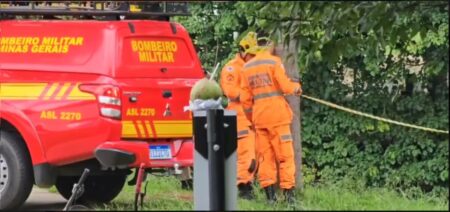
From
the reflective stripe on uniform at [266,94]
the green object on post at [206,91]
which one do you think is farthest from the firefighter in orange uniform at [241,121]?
the green object on post at [206,91]

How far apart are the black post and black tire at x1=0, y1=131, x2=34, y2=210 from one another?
305 cm

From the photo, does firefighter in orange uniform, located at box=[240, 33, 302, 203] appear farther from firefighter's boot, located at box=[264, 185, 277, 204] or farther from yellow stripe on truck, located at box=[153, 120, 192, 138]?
yellow stripe on truck, located at box=[153, 120, 192, 138]

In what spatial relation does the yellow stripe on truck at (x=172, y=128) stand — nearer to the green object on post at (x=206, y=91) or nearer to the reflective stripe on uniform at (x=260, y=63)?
the reflective stripe on uniform at (x=260, y=63)

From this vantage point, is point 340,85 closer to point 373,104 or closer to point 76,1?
point 373,104

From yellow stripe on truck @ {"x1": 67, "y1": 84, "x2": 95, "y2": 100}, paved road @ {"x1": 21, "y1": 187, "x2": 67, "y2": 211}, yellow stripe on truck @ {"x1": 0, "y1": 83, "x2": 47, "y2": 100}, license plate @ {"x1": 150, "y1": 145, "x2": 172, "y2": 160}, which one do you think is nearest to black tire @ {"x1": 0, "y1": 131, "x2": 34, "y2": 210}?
yellow stripe on truck @ {"x1": 0, "y1": 83, "x2": 47, "y2": 100}

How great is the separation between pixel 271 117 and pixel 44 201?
2.91 metres

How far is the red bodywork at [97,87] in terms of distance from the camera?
8078mm

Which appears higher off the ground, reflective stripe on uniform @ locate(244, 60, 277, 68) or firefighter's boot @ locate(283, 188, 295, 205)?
reflective stripe on uniform @ locate(244, 60, 277, 68)

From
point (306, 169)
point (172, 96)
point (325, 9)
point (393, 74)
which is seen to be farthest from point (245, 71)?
point (306, 169)

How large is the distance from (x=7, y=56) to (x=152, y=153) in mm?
1834

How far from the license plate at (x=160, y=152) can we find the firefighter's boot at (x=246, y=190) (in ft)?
2.57

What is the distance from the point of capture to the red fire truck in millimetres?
8078

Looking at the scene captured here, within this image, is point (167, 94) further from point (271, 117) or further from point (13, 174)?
point (13, 174)

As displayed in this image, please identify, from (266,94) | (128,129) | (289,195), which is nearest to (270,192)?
(289,195)
